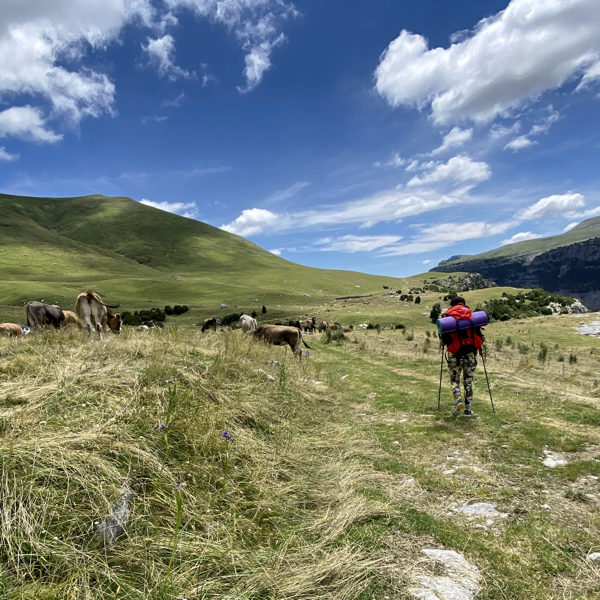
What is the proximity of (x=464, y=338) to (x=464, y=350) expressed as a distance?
30 centimetres

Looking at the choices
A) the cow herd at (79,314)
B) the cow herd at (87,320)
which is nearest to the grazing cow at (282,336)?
the cow herd at (87,320)

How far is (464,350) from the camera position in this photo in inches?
346

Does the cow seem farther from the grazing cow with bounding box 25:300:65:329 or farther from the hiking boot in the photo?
the hiking boot

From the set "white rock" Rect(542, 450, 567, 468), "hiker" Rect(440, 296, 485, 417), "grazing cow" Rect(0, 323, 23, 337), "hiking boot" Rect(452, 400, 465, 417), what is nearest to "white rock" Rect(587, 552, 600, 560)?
"white rock" Rect(542, 450, 567, 468)

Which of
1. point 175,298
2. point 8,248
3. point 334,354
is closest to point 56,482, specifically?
point 334,354

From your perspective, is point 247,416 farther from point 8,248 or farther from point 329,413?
point 8,248

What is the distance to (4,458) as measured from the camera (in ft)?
11.1

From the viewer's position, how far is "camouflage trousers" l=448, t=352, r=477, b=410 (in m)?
8.83

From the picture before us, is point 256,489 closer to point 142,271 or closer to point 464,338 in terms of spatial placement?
point 464,338

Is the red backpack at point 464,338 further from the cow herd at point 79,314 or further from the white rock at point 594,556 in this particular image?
the cow herd at point 79,314

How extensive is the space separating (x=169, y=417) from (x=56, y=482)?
1.69 meters

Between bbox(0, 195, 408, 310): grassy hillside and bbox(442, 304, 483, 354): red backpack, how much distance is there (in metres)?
55.5

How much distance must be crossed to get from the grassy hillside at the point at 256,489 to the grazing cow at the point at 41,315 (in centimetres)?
753

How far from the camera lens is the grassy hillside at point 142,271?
76.5 m
